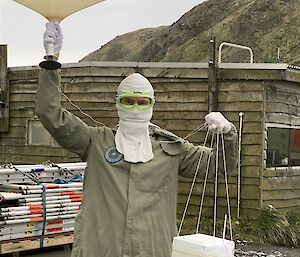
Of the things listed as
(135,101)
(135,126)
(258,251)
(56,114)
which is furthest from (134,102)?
(258,251)

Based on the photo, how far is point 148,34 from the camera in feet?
159

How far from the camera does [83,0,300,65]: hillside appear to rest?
33.7 m

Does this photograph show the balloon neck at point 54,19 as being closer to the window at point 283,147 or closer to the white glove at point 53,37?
the white glove at point 53,37

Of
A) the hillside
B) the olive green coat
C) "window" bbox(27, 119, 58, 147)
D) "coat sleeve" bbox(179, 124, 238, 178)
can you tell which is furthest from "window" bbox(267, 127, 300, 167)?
the hillside

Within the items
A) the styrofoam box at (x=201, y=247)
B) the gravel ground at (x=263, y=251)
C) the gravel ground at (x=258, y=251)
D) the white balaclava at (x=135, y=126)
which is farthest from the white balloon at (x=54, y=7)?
the gravel ground at (x=263, y=251)

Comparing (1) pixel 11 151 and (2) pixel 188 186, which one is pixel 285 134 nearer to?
(2) pixel 188 186

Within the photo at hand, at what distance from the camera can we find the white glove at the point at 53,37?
3240 mm

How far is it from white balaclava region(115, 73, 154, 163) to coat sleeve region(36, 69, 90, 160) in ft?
0.85

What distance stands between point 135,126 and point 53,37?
66cm

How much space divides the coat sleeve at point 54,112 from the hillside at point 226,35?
25.6 metres

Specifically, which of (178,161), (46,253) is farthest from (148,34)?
(178,161)

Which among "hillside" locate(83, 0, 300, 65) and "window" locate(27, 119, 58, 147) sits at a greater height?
"hillside" locate(83, 0, 300, 65)

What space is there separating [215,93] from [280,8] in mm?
31783

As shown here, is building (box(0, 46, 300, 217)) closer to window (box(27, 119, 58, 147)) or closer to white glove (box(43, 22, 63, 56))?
window (box(27, 119, 58, 147))
